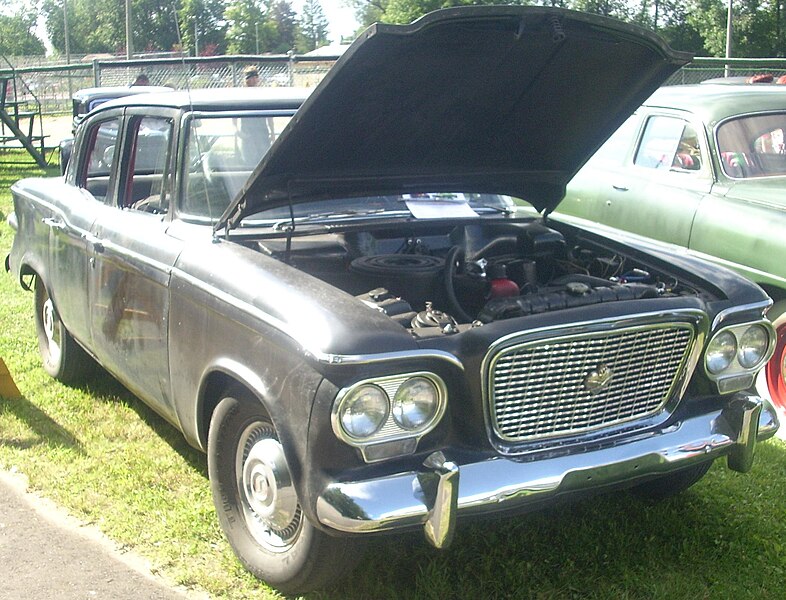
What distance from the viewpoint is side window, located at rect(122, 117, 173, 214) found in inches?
159

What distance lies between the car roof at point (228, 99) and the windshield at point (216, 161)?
0.20 feet

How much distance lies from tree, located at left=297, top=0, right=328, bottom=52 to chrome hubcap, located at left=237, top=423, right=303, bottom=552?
80.6 meters

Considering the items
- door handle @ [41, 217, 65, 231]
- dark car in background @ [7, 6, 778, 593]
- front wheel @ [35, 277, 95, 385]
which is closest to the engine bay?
dark car in background @ [7, 6, 778, 593]

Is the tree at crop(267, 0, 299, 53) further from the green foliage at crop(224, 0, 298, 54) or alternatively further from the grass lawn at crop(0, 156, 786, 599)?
the grass lawn at crop(0, 156, 786, 599)

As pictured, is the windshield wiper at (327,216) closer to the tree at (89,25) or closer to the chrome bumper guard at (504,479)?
the chrome bumper guard at (504,479)

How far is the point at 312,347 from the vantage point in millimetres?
2820

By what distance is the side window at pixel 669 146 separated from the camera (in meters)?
6.23

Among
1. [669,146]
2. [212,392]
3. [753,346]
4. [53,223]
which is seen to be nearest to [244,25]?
[669,146]

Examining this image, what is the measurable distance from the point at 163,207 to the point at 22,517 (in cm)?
147

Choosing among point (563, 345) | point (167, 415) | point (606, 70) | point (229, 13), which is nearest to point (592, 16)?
point (606, 70)

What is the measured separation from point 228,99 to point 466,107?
1.05 metres

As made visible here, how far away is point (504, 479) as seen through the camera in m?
2.89

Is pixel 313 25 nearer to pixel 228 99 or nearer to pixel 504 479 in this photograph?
pixel 228 99

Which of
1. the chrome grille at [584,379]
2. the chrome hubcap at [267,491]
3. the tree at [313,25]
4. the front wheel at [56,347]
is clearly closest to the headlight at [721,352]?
the chrome grille at [584,379]
